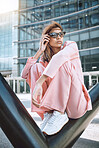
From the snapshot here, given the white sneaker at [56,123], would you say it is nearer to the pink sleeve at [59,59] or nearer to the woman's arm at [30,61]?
the pink sleeve at [59,59]

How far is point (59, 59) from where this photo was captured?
3.47 feet

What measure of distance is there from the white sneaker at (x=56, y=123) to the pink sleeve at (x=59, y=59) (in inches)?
12.7

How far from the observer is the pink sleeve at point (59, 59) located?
1.00 meters

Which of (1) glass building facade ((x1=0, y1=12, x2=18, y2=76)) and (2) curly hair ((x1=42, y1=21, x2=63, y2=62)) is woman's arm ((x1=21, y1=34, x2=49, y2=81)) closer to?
(2) curly hair ((x1=42, y1=21, x2=63, y2=62))

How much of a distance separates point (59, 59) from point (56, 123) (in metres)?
0.48

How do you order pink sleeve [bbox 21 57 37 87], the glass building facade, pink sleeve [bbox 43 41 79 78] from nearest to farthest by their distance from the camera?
1. pink sleeve [bbox 43 41 79 78]
2. pink sleeve [bbox 21 57 37 87]
3. the glass building facade

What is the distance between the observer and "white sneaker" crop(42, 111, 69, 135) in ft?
3.31

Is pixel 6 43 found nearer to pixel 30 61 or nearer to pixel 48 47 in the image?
pixel 48 47

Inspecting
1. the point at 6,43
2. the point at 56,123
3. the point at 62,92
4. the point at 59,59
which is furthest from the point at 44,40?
the point at 6,43

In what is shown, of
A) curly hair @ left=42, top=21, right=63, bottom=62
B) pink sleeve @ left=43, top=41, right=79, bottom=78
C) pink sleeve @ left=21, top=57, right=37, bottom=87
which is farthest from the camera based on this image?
curly hair @ left=42, top=21, right=63, bottom=62

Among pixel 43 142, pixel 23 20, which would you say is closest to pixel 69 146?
pixel 43 142

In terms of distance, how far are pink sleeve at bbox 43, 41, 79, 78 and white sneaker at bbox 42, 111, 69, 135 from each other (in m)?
0.32

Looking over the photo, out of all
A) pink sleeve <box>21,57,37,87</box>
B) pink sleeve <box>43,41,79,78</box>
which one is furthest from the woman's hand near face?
pink sleeve <box>43,41,79,78</box>

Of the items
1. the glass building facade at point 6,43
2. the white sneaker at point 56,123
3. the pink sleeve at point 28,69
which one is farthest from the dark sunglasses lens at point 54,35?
the glass building facade at point 6,43
